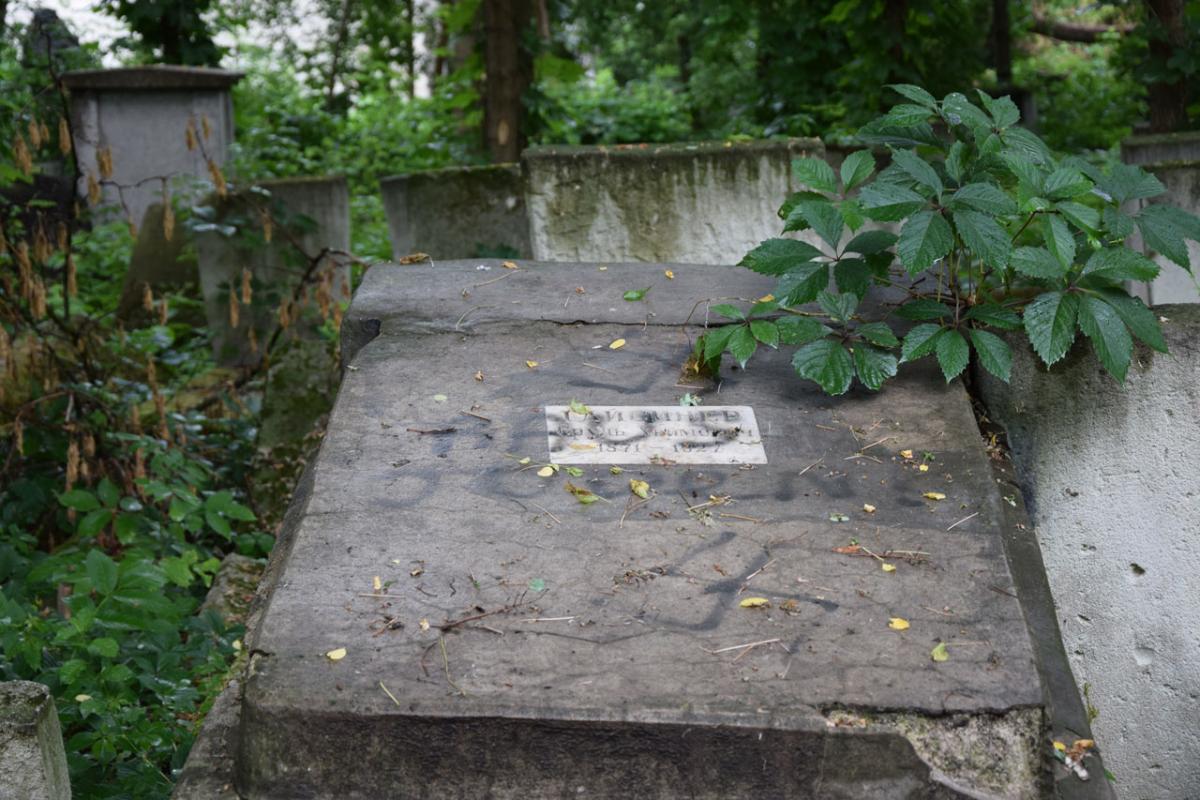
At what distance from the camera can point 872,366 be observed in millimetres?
3152

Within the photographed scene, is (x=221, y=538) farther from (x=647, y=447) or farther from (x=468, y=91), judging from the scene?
(x=468, y=91)

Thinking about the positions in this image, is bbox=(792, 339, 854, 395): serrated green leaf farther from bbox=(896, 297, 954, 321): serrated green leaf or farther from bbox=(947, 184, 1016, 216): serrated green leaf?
bbox=(947, 184, 1016, 216): serrated green leaf

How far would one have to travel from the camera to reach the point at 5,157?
19.3 ft

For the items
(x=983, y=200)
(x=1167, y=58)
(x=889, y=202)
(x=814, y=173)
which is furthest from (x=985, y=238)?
(x=1167, y=58)

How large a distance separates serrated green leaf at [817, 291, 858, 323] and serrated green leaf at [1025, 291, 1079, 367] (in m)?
0.43

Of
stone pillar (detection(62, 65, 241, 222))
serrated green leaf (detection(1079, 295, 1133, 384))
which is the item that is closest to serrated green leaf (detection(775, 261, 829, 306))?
serrated green leaf (detection(1079, 295, 1133, 384))

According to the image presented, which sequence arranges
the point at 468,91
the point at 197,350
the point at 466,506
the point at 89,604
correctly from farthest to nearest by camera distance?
the point at 468,91 → the point at 197,350 → the point at 89,604 → the point at 466,506

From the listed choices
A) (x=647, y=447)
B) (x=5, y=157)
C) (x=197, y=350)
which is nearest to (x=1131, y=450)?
(x=647, y=447)

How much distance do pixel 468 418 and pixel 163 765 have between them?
1.25 metres

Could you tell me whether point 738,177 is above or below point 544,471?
above

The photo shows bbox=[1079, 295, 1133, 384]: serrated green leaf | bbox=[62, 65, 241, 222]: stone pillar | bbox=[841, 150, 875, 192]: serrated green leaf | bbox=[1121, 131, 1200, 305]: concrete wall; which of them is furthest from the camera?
bbox=[62, 65, 241, 222]: stone pillar

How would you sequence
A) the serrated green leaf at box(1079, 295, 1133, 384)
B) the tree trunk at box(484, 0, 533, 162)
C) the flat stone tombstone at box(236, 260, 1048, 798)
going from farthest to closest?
the tree trunk at box(484, 0, 533, 162)
the serrated green leaf at box(1079, 295, 1133, 384)
the flat stone tombstone at box(236, 260, 1048, 798)

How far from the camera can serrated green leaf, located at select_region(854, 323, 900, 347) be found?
3170mm

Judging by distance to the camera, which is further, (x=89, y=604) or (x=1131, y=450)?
(x=89, y=604)
